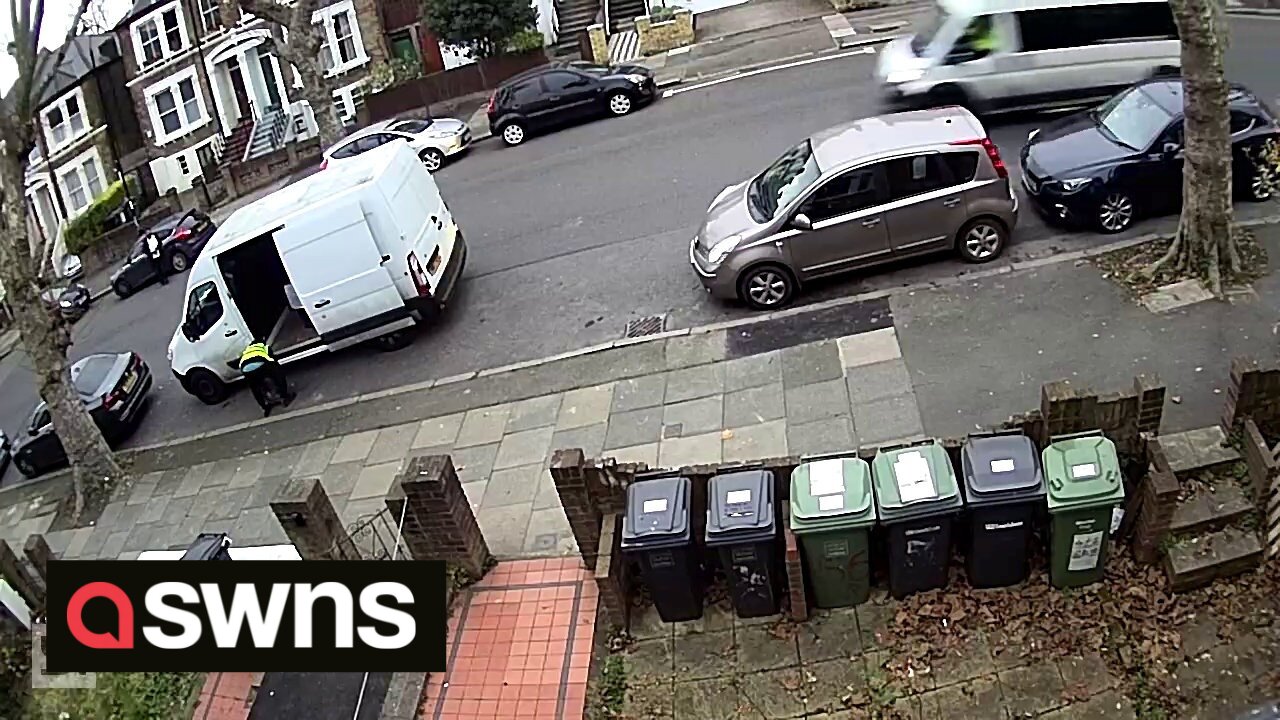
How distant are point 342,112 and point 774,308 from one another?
77.7 ft

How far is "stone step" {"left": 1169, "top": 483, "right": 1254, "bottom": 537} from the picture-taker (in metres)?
7.71

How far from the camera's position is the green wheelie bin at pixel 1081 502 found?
23.9 ft

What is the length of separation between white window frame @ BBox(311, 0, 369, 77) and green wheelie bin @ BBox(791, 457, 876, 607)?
2794 centimetres

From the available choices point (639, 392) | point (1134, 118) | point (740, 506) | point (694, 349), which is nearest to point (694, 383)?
point (639, 392)

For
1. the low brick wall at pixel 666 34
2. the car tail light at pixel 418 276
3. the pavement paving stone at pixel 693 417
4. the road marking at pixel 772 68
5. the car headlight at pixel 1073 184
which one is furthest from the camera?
the low brick wall at pixel 666 34

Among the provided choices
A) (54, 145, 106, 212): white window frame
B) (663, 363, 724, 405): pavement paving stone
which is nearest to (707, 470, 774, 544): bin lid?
(663, 363, 724, 405): pavement paving stone

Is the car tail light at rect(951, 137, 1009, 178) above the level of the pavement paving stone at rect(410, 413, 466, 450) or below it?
above

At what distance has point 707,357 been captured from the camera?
12.0 meters

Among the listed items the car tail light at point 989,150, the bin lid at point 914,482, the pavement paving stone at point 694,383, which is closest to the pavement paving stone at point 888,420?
the pavement paving stone at point 694,383

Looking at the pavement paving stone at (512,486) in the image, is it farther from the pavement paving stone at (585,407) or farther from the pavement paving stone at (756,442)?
the pavement paving stone at (756,442)

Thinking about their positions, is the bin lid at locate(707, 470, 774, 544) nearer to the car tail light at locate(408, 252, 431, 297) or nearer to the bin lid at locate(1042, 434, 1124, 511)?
the bin lid at locate(1042, 434, 1124, 511)

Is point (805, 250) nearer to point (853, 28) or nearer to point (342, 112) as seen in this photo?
point (853, 28)

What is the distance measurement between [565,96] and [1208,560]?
54.4ft

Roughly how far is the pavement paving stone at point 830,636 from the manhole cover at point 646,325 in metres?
5.51
